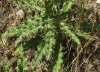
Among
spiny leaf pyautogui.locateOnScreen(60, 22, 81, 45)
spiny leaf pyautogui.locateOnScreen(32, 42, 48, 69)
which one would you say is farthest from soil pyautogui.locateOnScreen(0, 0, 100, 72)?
spiny leaf pyautogui.locateOnScreen(32, 42, 48, 69)

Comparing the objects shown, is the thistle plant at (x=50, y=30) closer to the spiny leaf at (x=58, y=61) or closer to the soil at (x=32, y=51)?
the spiny leaf at (x=58, y=61)

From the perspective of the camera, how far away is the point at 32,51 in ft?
8.86

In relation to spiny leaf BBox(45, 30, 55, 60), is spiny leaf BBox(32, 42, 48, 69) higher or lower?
lower

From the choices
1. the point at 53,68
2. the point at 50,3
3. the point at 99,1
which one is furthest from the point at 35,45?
the point at 99,1

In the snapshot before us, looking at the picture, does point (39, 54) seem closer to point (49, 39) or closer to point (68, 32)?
point (49, 39)

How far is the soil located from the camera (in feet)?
8.61

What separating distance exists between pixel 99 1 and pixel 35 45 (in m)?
1.14

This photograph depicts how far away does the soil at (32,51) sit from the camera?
8.61 ft

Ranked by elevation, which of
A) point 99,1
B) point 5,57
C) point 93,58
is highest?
point 99,1

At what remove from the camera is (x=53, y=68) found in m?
2.39

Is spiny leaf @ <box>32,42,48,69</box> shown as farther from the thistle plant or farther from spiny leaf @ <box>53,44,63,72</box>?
spiny leaf @ <box>53,44,63,72</box>

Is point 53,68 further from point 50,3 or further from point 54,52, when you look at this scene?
point 50,3

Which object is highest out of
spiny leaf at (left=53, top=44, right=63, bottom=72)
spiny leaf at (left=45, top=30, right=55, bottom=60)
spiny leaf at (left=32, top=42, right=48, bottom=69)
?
spiny leaf at (left=45, top=30, right=55, bottom=60)

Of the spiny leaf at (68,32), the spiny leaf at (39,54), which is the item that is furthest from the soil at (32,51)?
the spiny leaf at (39,54)
